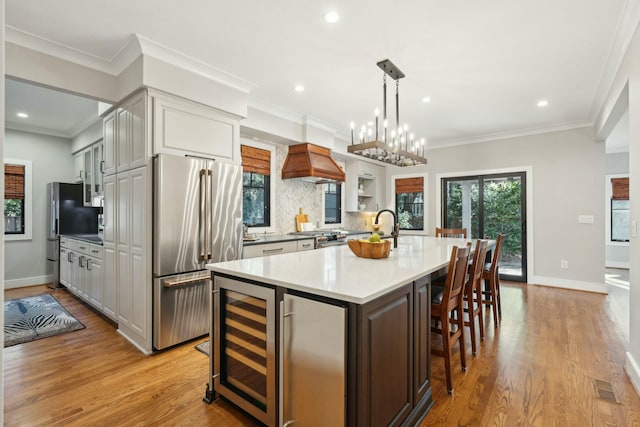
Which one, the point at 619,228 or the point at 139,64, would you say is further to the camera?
the point at 619,228

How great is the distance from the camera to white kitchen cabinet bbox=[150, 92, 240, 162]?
113 inches

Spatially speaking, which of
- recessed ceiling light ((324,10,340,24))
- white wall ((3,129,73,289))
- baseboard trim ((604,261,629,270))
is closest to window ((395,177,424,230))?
baseboard trim ((604,261,629,270))

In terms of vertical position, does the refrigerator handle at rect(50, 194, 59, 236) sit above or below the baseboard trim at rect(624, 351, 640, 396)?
above

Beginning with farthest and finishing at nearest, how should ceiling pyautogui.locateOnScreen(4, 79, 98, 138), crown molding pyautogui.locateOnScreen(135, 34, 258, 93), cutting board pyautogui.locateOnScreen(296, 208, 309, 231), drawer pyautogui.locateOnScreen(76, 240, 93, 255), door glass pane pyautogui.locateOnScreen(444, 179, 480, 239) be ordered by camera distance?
1. door glass pane pyautogui.locateOnScreen(444, 179, 480, 239)
2. cutting board pyautogui.locateOnScreen(296, 208, 309, 231)
3. drawer pyautogui.locateOnScreen(76, 240, 93, 255)
4. ceiling pyautogui.locateOnScreen(4, 79, 98, 138)
5. crown molding pyautogui.locateOnScreen(135, 34, 258, 93)

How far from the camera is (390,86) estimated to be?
3.62m

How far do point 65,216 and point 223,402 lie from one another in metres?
4.61

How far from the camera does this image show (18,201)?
16.9 ft

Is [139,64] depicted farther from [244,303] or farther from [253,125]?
[244,303]

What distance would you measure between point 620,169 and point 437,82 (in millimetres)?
6206

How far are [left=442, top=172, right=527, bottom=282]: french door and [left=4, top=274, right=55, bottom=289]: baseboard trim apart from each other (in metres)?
7.49

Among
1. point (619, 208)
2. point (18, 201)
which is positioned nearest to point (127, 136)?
point (18, 201)

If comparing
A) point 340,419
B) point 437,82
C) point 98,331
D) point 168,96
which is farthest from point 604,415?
point 98,331

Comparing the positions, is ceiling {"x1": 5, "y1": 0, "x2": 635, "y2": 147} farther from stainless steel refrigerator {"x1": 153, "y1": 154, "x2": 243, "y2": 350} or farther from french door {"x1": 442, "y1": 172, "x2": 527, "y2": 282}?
french door {"x1": 442, "y1": 172, "x2": 527, "y2": 282}

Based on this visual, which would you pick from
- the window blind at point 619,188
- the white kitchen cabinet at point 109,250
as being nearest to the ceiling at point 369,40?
the white kitchen cabinet at point 109,250
